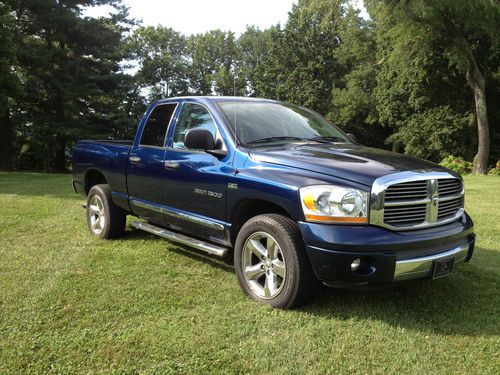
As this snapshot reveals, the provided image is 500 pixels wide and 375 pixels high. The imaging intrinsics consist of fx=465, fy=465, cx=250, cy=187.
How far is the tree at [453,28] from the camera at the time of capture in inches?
757

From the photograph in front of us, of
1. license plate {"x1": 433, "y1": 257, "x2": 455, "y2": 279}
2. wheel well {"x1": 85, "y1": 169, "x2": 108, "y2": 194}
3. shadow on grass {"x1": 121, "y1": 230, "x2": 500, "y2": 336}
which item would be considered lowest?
shadow on grass {"x1": 121, "y1": 230, "x2": 500, "y2": 336}

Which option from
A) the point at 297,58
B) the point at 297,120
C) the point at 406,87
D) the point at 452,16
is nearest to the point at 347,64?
the point at 297,58

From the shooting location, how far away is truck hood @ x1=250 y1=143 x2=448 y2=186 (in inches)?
143

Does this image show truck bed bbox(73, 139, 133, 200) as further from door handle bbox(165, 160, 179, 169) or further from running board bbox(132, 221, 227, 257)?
door handle bbox(165, 160, 179, 169)

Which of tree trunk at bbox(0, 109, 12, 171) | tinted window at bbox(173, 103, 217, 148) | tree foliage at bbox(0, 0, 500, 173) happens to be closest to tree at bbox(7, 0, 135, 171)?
tree foliage at bbox(0, 0, 500, 173)

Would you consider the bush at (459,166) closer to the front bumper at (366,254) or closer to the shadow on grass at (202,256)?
the shadow on grass at (202,256)

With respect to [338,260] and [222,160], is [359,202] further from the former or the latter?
[222,160]

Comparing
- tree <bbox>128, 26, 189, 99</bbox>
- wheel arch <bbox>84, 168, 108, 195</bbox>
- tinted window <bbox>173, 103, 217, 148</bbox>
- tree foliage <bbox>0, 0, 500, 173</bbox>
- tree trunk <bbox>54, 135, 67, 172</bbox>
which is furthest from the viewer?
tree <bbox>128, 26, 189, 99</bbox>

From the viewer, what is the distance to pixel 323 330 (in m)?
3.51

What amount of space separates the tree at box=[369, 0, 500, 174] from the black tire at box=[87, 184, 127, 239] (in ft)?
56.3

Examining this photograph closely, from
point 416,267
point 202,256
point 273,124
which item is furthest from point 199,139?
point 416,267

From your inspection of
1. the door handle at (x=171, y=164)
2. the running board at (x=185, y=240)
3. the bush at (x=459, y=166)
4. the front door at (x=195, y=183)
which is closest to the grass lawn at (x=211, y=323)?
the running board at (x=185, y=240)

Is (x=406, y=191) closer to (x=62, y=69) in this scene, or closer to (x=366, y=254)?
(x=366, y=254)

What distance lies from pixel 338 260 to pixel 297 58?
44102mm
